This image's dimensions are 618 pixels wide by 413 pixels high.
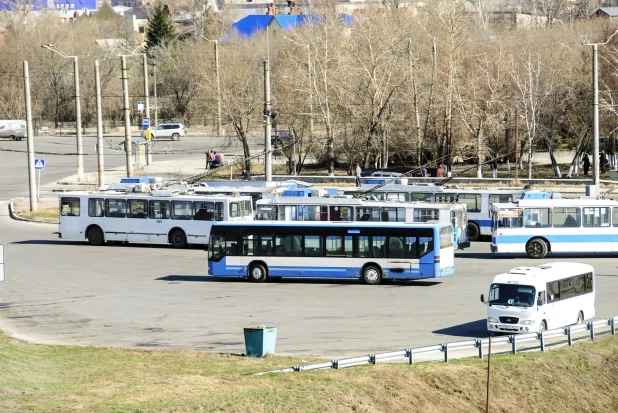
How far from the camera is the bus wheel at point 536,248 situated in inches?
1475

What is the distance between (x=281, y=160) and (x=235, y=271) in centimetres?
3852

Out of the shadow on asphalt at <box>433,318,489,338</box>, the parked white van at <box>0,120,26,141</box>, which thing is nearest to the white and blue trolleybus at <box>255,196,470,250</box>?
the shadow on asphalt at <box>433,318,489,338</box>

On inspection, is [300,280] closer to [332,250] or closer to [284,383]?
[332,250]

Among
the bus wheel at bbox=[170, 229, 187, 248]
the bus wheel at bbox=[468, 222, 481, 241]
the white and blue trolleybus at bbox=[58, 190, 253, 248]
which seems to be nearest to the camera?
the white and blue trolleybus at bbox=[58, 190, 253, 248]

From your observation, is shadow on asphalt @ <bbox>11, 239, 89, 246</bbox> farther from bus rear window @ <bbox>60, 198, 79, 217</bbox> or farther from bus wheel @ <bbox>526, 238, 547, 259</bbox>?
bus wheel @ <bbox>526, 238, 547, 259</bbox>

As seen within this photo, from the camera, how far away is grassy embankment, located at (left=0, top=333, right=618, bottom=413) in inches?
704

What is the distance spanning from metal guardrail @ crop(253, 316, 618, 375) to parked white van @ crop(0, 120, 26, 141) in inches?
2962

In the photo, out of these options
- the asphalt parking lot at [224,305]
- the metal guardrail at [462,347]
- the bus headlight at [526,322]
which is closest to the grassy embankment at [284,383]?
the metal guardrail at [462,347]

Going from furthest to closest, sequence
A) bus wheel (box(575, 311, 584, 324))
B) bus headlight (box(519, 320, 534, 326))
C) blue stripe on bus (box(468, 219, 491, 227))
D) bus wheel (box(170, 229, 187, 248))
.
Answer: blue stripe on bus (box(468, 219, 491, 227))
bus wheel (box(170, 229, 187, 248))
bus wheel (box(575, 311, 584, 324))
bus headlight (box(519, 320, 534, 326))

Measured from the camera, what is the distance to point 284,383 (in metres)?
19.0

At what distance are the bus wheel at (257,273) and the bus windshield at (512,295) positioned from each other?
11.2m

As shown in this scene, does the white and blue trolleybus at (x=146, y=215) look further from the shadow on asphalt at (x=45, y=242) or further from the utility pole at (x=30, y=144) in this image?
the utility pole at (x=30, y=144)

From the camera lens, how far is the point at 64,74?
111m

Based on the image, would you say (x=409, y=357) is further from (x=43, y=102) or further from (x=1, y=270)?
(x=43, y=102)
